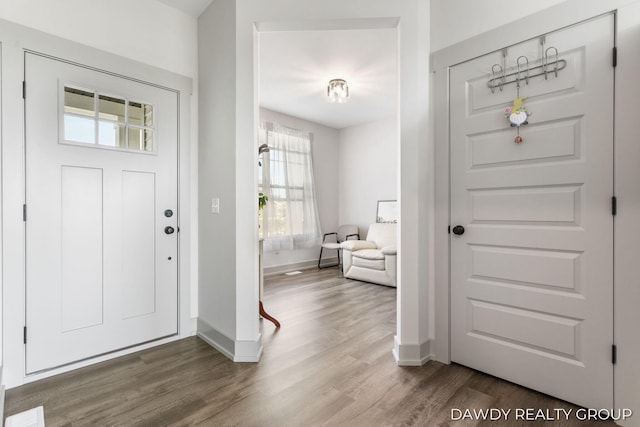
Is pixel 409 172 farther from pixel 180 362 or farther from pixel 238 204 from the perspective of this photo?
pixel 180 362

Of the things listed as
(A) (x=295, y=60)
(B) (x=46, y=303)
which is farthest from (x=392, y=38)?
(B) (x=46, y=303)

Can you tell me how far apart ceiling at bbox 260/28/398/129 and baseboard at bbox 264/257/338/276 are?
264 cm

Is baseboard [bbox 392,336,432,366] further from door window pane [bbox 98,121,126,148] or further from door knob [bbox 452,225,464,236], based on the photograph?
door window pane [bbox 98,121,126,148]

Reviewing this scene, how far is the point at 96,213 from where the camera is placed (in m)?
2.17

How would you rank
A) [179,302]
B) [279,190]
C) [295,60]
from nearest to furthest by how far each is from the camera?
[179,302] → [295,60] → [279,190]

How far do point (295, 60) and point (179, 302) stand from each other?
2.70 metres

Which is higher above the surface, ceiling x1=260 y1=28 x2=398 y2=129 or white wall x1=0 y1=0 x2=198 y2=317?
ceiling x1=260 y1=28 x2=398 y2=129

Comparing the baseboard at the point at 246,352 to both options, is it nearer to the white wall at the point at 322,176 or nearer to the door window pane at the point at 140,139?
the door window pane at the point at 140,139

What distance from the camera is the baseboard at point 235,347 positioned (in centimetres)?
214

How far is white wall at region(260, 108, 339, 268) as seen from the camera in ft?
17.6

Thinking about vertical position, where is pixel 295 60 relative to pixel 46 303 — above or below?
above

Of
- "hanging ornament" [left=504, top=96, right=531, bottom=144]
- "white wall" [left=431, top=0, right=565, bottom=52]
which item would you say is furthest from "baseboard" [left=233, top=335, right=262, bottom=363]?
"white wall" [left=431, top=0, right=565, bottom=52]

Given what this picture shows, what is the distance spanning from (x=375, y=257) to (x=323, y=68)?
2.61 meters

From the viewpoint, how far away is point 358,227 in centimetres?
588
